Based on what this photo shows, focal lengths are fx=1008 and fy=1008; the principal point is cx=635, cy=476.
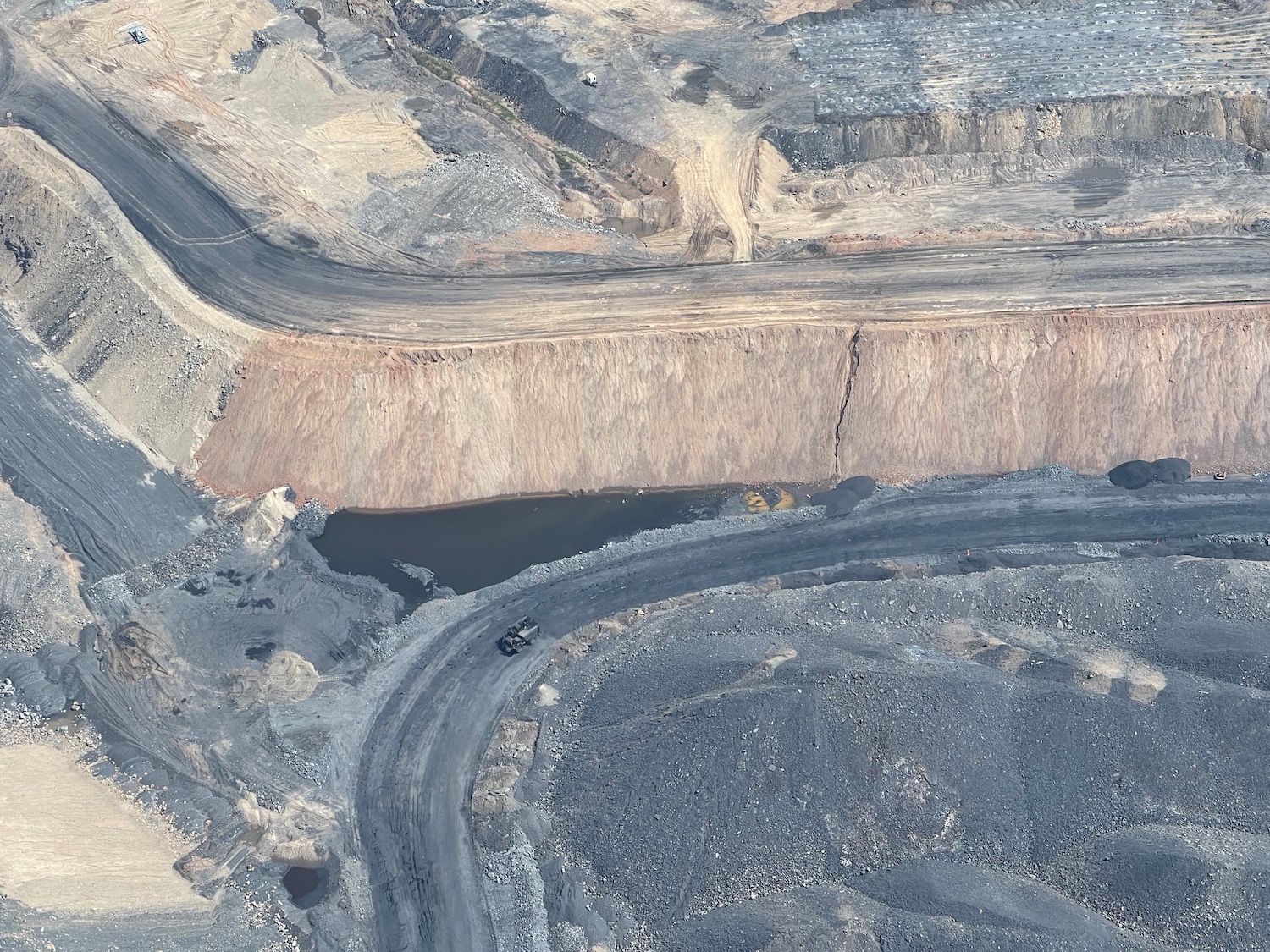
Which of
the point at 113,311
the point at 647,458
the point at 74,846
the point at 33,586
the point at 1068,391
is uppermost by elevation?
the point at 113,311

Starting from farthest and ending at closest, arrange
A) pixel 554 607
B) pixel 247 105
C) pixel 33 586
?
pixel 247 105 → pixel 554 607 → pixel 33 586

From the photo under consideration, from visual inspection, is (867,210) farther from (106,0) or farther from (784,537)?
(106,0)

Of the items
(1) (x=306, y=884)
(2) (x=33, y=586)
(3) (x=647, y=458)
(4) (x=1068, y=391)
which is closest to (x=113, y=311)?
(2) (x=33, y=586)

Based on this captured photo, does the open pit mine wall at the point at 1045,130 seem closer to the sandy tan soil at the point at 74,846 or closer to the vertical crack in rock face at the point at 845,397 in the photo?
the vertical crack in rock face at the point at 845,397

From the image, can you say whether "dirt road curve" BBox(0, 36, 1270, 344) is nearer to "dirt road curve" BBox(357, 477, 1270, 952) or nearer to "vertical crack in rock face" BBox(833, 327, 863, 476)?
"vertical crack in rock face" BBox(833, 327, 863, 476)

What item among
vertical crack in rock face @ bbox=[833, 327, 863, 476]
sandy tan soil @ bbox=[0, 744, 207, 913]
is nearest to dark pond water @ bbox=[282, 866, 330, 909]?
sandy tan soil @ bbox=[0, 744, 207, 913]

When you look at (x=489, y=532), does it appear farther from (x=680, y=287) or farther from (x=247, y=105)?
(x=247, y=105)
